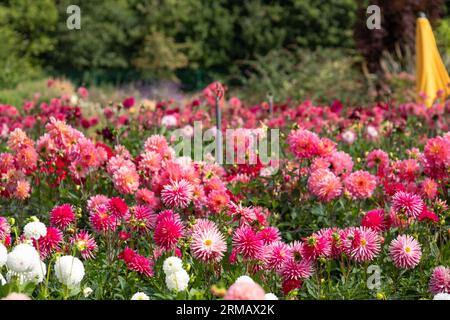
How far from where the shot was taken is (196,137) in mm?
5562

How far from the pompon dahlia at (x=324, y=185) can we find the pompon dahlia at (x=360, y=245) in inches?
25.7

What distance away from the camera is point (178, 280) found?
2.17 m

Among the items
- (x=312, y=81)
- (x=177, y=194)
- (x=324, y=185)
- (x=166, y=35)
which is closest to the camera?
(x=177, y=194)

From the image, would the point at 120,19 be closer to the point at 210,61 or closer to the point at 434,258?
the point at 210,61

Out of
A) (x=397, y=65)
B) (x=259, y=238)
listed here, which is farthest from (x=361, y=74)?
(x=259, y=238)

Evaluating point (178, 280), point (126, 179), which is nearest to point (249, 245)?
point (178, 280)

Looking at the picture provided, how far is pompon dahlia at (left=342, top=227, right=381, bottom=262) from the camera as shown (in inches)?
98.0

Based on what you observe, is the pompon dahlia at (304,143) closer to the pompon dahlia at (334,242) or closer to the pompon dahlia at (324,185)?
the pompon dahlia at (324,185)

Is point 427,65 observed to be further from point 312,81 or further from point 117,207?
point 117,207

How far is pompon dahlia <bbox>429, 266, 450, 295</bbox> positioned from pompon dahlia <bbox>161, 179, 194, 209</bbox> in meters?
0.92

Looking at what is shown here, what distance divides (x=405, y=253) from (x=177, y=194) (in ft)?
2.79

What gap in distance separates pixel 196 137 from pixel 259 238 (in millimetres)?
3090

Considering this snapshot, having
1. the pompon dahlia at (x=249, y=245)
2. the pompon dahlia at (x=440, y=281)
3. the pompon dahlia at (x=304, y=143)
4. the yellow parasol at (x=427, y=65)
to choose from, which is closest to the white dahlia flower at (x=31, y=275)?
the pompon dahlia at (x=249, y=245)

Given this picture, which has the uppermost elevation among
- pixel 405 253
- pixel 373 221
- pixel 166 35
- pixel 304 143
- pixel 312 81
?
pixel 166 35
